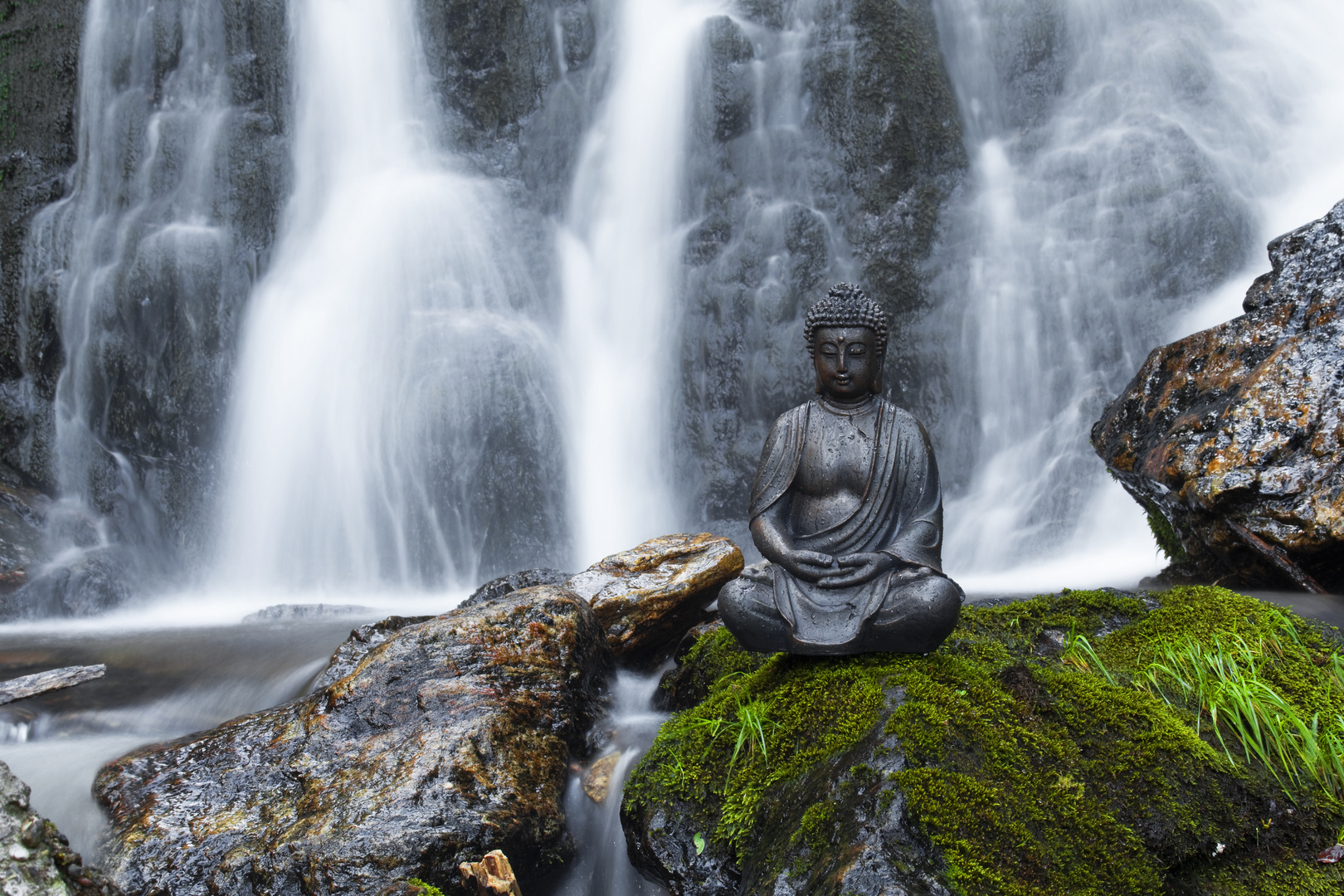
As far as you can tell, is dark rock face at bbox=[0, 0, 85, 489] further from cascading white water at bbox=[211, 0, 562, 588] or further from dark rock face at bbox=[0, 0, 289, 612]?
cascading white water at bbox=[211, 0, 562, 588]

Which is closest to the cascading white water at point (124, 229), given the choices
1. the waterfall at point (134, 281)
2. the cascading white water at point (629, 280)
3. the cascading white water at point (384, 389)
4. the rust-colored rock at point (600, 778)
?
the waterfall at point (134, 281)

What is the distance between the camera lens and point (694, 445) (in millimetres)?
13414

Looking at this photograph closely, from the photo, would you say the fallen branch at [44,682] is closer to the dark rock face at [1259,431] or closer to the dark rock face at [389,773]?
the dark rock face at [389,773]

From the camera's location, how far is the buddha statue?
167 inches

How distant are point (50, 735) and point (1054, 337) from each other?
1244cm

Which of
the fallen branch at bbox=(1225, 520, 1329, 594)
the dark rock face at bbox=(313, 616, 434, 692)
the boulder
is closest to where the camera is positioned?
the boulder

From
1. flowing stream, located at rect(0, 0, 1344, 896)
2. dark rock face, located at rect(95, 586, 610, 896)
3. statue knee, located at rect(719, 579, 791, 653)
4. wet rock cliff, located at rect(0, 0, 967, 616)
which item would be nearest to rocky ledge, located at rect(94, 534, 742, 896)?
dark rock face, located at rect(95, 586, 610, 896)

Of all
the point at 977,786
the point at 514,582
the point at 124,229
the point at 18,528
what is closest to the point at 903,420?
the point at 977,786

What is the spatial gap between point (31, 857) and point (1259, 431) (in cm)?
723

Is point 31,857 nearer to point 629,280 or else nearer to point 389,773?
point 389,773

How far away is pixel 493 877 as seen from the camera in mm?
3746

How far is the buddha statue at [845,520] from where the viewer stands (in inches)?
167

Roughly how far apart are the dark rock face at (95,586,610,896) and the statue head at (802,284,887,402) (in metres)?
2.29

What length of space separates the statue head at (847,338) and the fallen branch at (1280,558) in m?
3.39
